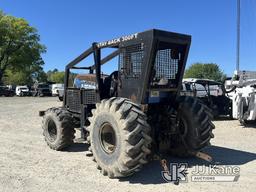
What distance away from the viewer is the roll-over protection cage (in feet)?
23.4

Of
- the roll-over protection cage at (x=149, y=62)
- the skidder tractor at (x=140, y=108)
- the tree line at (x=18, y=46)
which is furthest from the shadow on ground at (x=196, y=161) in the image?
the tree line at (x=18, y=46)

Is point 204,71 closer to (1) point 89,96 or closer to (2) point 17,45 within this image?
(2) point 17,45

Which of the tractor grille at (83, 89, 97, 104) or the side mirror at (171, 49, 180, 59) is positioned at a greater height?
the side mirror at (171, 49, 180, 59)

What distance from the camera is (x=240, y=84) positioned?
1591cm

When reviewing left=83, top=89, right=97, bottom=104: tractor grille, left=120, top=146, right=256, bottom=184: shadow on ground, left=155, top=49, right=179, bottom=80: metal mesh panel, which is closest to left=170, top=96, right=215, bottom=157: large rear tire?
left=120, top=146, right=256, bottom=184: shadow on ground

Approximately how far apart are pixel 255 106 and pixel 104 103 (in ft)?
28.5

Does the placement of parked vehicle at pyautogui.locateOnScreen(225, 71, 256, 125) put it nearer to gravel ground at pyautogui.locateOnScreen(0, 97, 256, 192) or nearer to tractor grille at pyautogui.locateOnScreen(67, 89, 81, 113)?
gravel ground at pyautogui.locateOnScreen(0, 97, 256, 192)

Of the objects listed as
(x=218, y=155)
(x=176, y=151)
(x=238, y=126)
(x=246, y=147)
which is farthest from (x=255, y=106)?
(x=176, y=151)

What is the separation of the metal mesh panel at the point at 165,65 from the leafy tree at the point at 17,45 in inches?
2081

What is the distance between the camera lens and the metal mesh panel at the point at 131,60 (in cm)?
730

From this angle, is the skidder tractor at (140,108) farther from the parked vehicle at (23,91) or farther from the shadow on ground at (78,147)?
the parked vehicle at (23,91)

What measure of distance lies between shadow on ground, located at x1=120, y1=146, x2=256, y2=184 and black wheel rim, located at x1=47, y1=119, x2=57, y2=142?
2.93m

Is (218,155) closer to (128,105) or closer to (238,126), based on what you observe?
(128,105)

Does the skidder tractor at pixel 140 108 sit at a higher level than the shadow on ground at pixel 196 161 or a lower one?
higher
